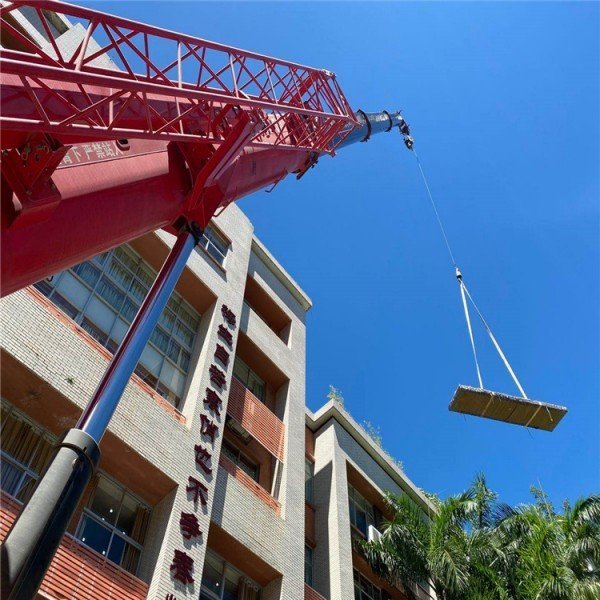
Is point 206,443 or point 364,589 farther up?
point 364,589

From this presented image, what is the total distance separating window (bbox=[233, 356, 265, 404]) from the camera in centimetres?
2109

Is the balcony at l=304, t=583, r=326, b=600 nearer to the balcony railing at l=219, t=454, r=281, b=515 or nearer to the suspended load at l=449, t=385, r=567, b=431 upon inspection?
the balcony railing at l=219, t=454, r=281, b=515

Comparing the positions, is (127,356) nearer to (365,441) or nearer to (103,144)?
(103,144)

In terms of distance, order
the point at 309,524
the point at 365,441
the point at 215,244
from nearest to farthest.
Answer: the point at 309,524, the point at 215,244, the point at 365,441

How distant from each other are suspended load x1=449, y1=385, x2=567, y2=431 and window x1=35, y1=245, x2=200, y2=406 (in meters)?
7.17

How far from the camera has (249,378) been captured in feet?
70.6

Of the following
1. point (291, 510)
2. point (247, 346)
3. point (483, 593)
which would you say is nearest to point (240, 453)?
point (291, 510)

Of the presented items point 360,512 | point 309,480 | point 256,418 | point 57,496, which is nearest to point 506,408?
point 256,418

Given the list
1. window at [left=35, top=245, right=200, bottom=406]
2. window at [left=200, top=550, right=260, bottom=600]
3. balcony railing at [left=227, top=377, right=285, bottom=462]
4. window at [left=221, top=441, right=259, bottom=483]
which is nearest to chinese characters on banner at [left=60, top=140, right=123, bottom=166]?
window at [left=35, top=245, right=200, bottom=406]

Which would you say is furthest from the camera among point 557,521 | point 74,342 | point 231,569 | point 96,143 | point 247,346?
point 247,346

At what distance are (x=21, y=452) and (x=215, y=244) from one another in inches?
449

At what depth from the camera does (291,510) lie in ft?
58.0

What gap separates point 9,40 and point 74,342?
813cm

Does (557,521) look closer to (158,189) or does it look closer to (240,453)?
(240,453)
